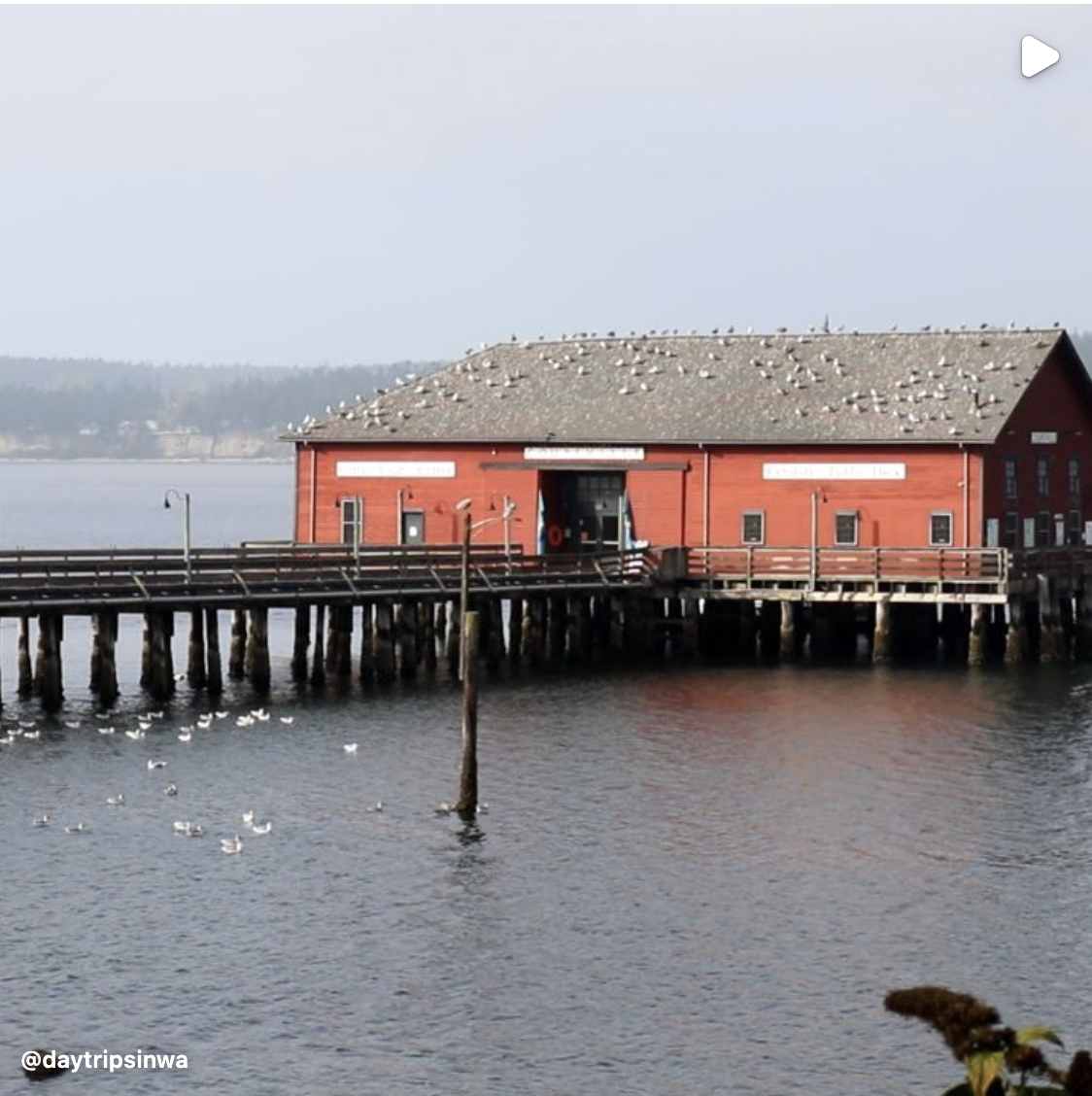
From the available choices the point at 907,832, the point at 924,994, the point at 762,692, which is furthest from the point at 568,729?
the point at 924,994

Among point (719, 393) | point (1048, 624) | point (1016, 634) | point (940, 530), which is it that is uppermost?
point (719, 393)

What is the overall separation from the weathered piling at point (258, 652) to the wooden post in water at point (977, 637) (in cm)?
1885

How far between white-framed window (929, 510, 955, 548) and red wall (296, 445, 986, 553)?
139 millimetres

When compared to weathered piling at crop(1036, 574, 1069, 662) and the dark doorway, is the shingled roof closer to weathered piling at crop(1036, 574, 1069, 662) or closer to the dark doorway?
the dark doorway

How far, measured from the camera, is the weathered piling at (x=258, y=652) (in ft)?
182

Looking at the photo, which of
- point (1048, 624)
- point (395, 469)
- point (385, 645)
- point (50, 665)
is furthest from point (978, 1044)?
point (395, 469)

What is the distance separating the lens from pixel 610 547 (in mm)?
70250

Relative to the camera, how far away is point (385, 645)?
59.3 meters

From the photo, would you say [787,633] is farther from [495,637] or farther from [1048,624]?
[495,637]

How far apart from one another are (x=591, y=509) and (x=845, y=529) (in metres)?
8.13

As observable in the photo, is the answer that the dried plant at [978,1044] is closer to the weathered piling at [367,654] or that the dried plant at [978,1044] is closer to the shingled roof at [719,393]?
the weathered piling at [367,654]

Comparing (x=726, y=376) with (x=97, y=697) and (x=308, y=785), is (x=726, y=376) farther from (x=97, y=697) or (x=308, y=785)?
(x=308, y=785)

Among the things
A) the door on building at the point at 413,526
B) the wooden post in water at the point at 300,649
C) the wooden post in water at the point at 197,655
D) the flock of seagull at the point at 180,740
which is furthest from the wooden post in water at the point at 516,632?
the flock of seagull at the point at 180,740

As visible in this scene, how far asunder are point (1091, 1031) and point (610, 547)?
1676 inches
